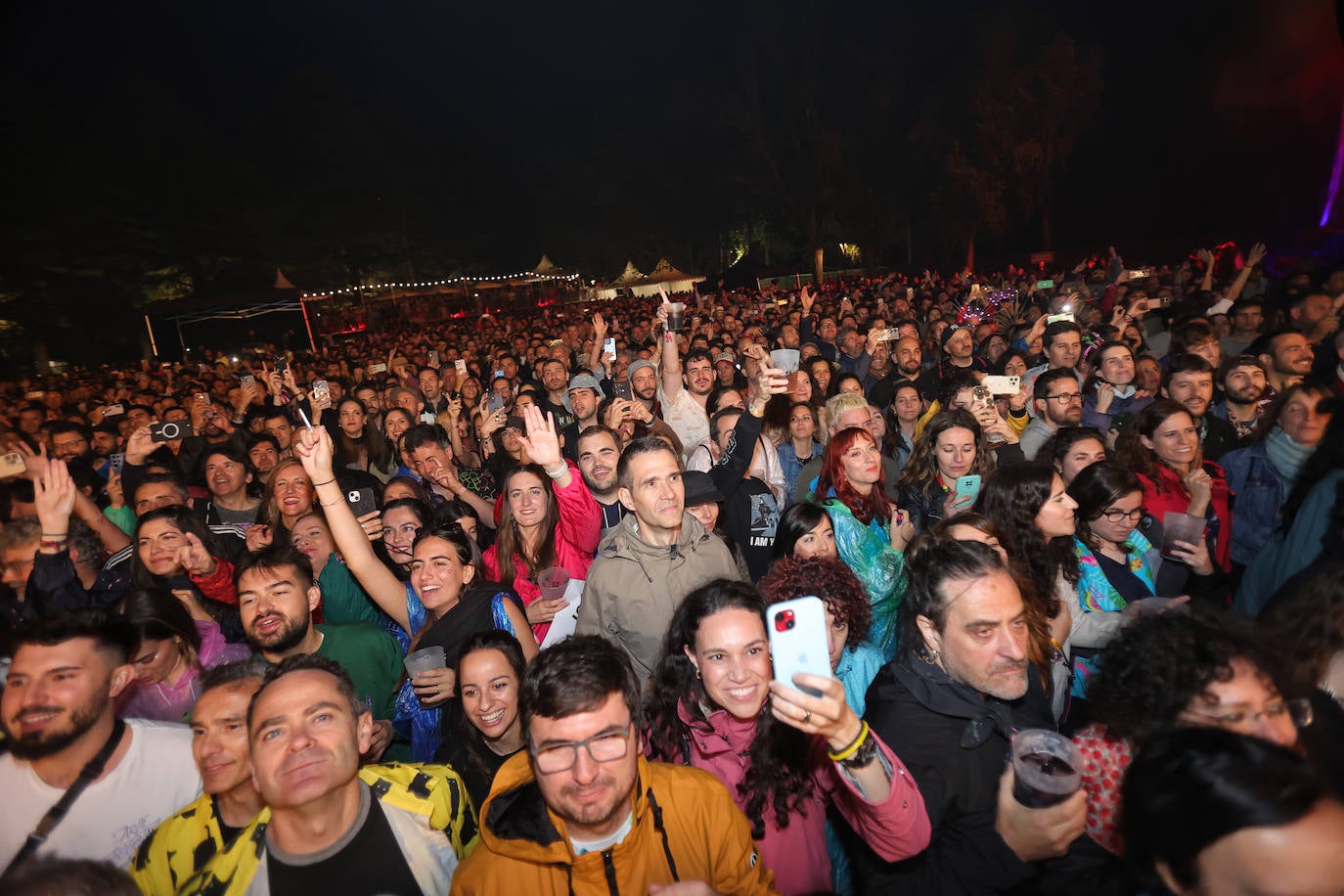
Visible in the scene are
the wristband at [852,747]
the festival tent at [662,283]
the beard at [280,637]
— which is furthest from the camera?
the festival tent at [662,283]

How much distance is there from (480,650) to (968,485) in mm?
2882

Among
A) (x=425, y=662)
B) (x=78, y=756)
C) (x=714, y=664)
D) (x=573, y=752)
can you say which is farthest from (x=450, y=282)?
(x=573, y=752)

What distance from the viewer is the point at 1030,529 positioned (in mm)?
3215

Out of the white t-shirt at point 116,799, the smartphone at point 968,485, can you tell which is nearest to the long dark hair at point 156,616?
the white t-shirt at point 116,799

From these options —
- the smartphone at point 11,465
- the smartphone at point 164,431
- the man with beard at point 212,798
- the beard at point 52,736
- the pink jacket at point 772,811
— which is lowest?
the pink jacket at point 772,811

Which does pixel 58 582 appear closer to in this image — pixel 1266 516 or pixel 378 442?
pixel 378 442

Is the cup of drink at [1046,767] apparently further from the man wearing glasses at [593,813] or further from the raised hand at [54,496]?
the raised hand at [54,496]

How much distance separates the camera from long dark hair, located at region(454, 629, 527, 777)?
9.12 feet

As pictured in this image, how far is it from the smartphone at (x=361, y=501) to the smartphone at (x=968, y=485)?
4081 mm

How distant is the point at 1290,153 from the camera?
80.1 feet

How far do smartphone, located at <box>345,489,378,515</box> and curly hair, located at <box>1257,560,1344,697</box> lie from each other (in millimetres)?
5029

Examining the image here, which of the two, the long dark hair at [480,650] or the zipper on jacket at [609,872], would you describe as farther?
the long dark hair at [480,650]

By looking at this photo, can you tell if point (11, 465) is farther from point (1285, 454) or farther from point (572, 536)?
point (1285, 454)

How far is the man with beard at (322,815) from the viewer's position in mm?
1986
